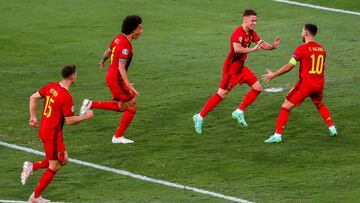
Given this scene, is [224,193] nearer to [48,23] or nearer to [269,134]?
[269,134]

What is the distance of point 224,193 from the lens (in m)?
18.8

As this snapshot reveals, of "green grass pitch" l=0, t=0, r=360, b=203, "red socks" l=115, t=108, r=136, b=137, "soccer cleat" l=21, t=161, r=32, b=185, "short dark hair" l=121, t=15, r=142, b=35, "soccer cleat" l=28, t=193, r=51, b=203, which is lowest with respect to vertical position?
"green grass pitch" l=0, t=0, r=360, b=203

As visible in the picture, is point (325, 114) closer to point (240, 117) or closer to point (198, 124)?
point (240, 117)

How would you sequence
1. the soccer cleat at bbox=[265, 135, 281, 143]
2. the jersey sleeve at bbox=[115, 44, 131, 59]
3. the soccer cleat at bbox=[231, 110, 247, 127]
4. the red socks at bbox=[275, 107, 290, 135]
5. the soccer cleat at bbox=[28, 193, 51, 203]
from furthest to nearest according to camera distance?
the soccer cleat at bbox=[231, 110, 247, 127] → the soccer cleat at bbox=[265, 135, 281, 143] → the red socks at bbox=[275, 107, 290, 135] → the jersey sleeve at bbox=[115, 44, 131, 59] → the soccer cleat at bbox=[28, 193, 51, 203]

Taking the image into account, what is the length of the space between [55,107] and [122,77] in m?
3.28

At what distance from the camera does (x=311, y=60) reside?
21.6 meters

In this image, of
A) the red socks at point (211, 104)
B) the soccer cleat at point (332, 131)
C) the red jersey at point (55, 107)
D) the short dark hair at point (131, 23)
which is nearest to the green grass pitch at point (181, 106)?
the soccer cleat at point (332, 131)

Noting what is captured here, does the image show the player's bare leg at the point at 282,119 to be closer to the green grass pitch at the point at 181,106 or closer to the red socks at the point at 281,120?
the red socks at the point at 281,120

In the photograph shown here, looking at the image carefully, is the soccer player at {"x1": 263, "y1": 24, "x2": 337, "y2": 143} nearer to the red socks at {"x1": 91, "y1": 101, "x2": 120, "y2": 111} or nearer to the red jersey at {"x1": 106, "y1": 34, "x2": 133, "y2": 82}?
the red jersey at {"x1": 106, "y1": 34, "x2": 133, "y2": 82}

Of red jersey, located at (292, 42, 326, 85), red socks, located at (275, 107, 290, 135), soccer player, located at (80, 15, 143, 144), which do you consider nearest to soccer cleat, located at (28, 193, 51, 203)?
soccer player, located at (80, 15, 143, 144)

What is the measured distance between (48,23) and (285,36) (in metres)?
7.60

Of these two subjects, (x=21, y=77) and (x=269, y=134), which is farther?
(x=21, y=77)

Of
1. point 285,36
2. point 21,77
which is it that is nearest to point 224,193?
point 21,77

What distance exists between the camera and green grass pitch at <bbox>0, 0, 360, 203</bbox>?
19422 mm
